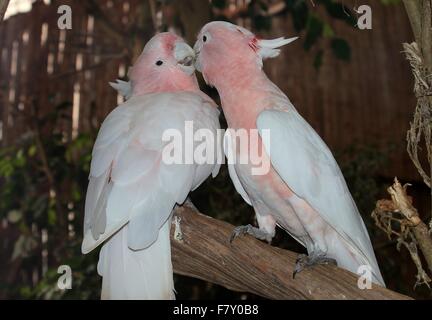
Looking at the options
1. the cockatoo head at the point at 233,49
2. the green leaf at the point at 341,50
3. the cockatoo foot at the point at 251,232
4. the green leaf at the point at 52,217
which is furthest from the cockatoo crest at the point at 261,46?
the green leaf at the point at 52,217

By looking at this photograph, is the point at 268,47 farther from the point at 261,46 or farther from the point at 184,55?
the point at 184,55

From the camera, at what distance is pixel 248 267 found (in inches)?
42.6

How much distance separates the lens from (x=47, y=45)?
272 cm

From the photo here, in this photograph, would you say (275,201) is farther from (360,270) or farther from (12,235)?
(12,235)

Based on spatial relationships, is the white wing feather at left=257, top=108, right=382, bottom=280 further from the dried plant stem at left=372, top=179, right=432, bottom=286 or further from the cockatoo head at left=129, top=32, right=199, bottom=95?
the cockatoo head at left=129, top=32, right=199, bottom=95

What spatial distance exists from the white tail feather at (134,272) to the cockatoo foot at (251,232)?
15 centimetres

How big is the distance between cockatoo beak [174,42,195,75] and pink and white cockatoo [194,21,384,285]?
0.03 metres

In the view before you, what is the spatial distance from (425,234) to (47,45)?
2.18m

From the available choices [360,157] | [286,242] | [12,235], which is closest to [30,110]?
[12,235]

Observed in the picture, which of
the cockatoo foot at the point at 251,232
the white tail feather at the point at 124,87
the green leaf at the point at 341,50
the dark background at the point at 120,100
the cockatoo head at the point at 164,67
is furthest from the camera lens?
the dark background at the point at 120,100

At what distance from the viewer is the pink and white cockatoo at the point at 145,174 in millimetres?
1004

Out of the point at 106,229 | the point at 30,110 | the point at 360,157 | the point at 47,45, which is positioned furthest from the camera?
the point at 47,45

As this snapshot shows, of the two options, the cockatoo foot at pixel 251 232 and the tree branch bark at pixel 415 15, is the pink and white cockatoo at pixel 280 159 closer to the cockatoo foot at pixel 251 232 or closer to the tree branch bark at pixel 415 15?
the cockatoo foot at pixel 251 232

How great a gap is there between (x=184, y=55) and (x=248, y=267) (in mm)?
483
